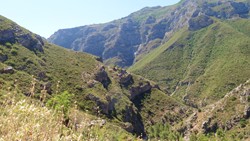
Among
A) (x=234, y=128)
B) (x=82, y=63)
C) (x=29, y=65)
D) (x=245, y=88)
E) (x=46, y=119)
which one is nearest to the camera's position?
(x=46, y=119)

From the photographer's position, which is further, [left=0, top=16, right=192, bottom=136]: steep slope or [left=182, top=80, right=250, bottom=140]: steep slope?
[left=0, top=16, right=192, bottom=136]: steep slope

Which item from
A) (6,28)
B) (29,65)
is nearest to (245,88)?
(29,65)

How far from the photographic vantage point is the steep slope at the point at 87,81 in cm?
11772


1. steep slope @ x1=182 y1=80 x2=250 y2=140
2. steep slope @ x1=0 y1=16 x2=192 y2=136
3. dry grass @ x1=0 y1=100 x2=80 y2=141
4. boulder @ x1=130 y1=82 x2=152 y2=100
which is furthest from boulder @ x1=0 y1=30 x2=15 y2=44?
dry grass @ x1=0 y1=100 x2=80 y2=141

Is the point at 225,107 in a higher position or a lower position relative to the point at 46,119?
lower

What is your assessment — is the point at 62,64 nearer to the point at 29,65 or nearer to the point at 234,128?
the point at 29,65

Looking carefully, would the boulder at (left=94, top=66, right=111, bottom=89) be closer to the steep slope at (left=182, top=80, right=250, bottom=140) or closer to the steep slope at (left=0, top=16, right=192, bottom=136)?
the steep slope at (left=0, top=16, right=192, bottom=136)

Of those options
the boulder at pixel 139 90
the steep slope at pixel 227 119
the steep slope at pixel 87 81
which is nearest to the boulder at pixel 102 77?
the steep slope at pixel 87 81

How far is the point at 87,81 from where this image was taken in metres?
133

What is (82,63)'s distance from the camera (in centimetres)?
15188

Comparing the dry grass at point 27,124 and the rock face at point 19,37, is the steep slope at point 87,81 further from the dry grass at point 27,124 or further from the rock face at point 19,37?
the dry grass at point 27,124

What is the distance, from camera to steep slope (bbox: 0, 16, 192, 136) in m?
118

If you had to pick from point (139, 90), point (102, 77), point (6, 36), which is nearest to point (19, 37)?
point (6, 36)

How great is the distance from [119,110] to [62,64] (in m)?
33.8
